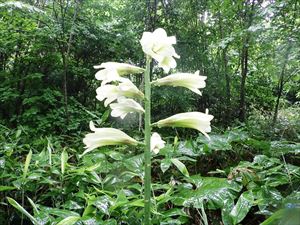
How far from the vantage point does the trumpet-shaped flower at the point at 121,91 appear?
3.00 feet

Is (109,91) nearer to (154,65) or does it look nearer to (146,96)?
(146,96)

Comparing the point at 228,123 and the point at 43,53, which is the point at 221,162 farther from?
the point at 43,53

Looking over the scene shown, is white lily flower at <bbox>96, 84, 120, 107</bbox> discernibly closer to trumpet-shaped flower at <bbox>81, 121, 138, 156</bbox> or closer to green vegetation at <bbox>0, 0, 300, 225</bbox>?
trumpet-shaped flower at <bbox>81, 121, 138, 156</bbox>

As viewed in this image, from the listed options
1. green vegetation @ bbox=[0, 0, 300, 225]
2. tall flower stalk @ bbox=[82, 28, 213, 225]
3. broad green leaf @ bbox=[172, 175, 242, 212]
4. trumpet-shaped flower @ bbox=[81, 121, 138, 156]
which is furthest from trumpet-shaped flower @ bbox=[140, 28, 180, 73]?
green vegetation @ bbox=[0, 0, 300, 225]

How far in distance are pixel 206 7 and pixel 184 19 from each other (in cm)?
39

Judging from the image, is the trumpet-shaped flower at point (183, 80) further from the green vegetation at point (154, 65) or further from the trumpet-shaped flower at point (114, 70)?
the green vegetation at point (154, 65)

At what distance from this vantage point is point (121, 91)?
3.12 ft

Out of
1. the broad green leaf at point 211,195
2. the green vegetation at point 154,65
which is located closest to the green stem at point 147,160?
the broad green leaf at point 211,195

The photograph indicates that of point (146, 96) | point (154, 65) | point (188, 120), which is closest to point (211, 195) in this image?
point (188, 120)

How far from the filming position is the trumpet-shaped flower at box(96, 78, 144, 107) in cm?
92

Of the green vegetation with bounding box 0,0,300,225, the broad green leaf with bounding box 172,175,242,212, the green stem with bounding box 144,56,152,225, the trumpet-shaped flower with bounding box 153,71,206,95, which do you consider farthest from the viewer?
the green vegetation with bounding box 0,0,300,225

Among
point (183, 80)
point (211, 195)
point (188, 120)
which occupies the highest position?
point (183, 80)

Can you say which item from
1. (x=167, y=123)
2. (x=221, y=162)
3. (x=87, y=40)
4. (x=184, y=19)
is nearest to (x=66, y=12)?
(x=87, y=40)

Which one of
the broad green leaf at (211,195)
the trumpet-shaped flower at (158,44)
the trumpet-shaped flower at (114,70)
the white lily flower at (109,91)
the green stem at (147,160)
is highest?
the trumpet-shaped flower at (158,44)
